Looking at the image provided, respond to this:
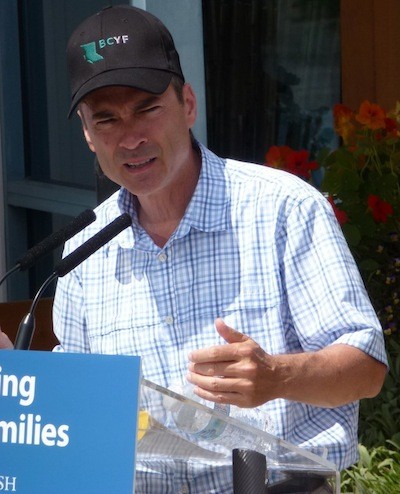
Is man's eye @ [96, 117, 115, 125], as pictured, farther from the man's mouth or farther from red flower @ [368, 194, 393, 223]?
red flower @ [368, 194, 393, 223]

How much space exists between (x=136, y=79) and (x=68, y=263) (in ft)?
1.47

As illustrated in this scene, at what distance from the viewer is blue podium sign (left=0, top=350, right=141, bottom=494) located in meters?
1.76

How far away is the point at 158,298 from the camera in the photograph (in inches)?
100

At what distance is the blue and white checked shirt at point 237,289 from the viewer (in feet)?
7.79

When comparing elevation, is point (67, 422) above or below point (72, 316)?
below

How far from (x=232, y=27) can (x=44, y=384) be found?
4.64 metres

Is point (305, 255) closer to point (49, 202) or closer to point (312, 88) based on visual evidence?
point (49, 202)

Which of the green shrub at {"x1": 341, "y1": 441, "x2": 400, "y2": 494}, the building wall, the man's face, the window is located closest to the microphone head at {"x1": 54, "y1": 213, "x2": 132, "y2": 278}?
the man's face

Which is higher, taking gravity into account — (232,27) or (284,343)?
(232,27)

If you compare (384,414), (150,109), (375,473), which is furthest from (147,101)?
(384,414)

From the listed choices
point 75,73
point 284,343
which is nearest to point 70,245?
point 75,73

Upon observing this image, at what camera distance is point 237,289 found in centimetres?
248

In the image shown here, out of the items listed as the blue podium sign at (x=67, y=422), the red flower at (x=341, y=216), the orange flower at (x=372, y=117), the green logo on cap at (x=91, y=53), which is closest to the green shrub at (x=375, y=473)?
the red flower at (x=341, y=216)

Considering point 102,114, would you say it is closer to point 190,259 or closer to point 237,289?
point 190,259
